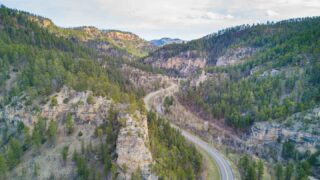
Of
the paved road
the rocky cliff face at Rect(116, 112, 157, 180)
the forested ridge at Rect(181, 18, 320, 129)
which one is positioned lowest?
the paved road

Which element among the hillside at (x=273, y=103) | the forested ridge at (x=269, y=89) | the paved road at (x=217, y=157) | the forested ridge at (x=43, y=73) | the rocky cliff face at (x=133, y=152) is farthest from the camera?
the forested ridge at (x=269, y=89)

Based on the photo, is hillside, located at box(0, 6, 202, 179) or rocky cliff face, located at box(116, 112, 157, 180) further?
hillside, located at box(0, 6, 202, 179)

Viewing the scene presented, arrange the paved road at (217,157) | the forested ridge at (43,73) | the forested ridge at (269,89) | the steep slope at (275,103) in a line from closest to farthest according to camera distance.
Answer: the paved road at (217,157) < the forested ridge at (43,73) < the steep slope at (275,103) < the forested ridge at (269,89)

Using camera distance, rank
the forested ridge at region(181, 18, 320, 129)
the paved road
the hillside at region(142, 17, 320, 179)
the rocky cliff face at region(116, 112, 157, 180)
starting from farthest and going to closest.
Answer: the forested ridge at region(181, 18, 320, 129)
the hillside at region(142, 17, 320, 179)
the paved road
the rocky cliff face at region(116, 112, 157, 180)

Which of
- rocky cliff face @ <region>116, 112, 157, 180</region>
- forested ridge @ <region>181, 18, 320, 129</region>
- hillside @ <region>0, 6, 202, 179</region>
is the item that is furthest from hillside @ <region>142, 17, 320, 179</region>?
rocky cliff face @ <region>116, 112, 157, 180</region>

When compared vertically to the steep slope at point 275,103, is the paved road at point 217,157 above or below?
below

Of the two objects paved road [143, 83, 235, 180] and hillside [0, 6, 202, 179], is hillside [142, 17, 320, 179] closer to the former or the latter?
paved road [143, 83, 235, 180]

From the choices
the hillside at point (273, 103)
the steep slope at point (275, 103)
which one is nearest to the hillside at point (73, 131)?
the steep slope at point (275, 103)

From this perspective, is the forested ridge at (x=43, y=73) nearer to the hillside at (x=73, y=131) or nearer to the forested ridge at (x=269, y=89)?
the hillside at (x=73, y=131)
